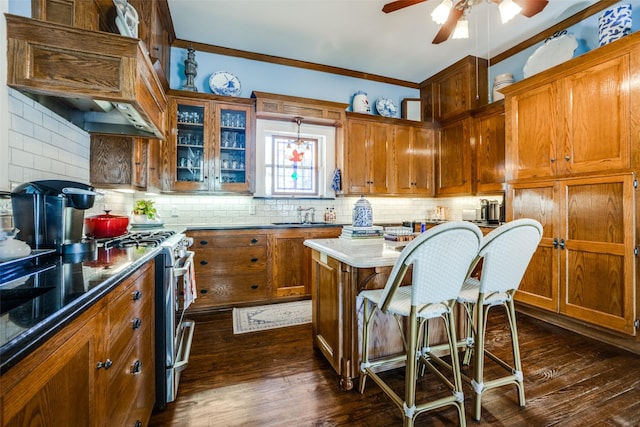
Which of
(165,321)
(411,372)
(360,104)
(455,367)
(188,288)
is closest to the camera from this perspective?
(411,372)

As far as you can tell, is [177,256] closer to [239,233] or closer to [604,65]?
[239,233]

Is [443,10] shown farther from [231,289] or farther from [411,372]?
[231,289]

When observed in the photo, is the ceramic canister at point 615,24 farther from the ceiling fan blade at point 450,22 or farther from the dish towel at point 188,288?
the dish towel at point 188,288

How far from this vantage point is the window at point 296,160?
156 inches

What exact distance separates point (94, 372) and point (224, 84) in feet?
11.7

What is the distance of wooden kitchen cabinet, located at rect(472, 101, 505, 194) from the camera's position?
3.61 metres

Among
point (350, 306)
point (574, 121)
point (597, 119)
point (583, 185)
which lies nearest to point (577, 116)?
point (574, 121)

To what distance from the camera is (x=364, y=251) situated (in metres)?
1.75

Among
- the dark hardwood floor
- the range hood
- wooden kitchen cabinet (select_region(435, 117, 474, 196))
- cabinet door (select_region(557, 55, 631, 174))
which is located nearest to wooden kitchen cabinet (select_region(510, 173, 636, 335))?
cabinet door (select_region(557, 55, 631, 174))

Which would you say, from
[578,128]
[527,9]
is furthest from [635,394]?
[527,9]

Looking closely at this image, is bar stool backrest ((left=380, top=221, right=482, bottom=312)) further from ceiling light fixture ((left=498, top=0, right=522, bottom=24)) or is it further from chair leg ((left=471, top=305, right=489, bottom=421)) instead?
ceiling light fixture ((left=498, top=0, right=522, bottom=24))

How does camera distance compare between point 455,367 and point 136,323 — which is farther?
point 455,367

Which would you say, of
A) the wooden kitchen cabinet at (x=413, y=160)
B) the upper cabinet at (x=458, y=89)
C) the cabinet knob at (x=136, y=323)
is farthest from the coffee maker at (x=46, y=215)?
the upper cabinet at (x=458, y=89)

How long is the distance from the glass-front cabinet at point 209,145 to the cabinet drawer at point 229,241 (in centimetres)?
66
